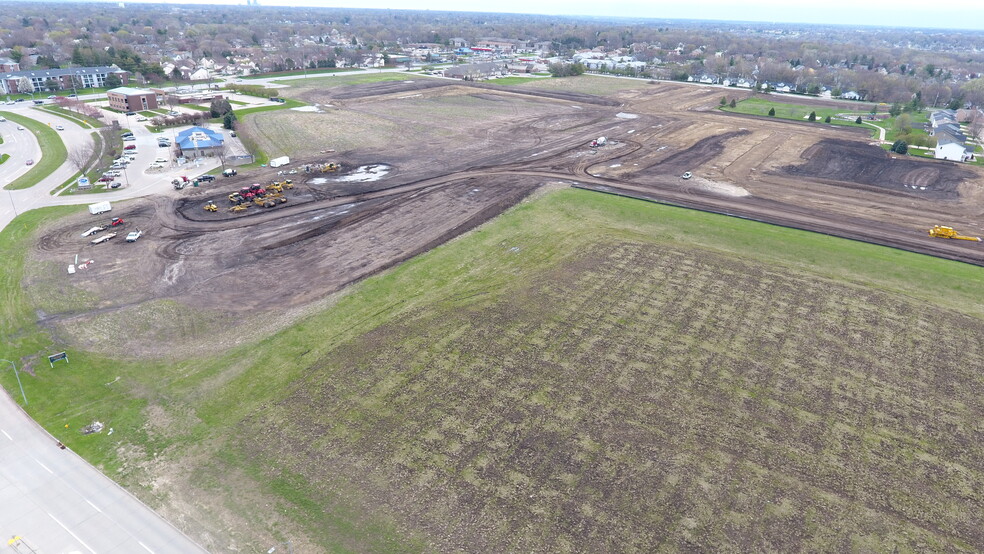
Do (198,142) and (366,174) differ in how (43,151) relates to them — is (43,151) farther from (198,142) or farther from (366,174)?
(366,174)

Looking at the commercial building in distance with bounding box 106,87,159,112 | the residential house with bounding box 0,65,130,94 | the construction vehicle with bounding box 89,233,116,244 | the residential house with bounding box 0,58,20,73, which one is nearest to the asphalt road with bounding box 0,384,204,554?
the construction vehicle with bounding box 89,233,116,244

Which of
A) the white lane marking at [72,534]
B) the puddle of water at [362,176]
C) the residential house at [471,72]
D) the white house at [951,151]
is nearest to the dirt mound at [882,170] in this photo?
the white house at [951,151]

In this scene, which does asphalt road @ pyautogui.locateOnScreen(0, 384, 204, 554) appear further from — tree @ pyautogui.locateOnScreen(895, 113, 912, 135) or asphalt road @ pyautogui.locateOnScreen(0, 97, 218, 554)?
tree @ pyautogui.locateOnScreen(895, 113, 912, 135)

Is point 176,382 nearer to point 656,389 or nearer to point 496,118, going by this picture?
point 656,389

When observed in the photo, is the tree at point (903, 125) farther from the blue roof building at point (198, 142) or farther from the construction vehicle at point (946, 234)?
the blue roof building at point (198, 142)

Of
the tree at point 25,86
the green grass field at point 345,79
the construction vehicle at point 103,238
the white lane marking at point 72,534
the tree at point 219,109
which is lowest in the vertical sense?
the white lane marking at point 72,534

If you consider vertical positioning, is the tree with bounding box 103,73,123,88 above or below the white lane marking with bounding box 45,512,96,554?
above
